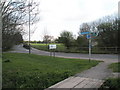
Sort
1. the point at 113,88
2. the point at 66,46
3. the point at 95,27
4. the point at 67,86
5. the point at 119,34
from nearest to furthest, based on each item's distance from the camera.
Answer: the point at 113,88, the point at 67,86, the point at 119,34, the point at 95,27, the point at 66,46

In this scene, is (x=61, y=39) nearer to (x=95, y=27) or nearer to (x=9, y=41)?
(x=95, y=27)

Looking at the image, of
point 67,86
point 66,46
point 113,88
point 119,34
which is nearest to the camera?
point 113,88

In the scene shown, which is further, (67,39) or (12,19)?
(67,39)

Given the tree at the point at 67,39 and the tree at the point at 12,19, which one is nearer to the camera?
the tree at the point at 12,19

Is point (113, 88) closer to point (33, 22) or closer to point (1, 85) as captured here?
point (1, 85)

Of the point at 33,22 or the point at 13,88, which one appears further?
the point at 33,22

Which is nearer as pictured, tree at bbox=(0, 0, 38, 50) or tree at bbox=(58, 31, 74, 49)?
tree at bbox=(0, 0, 38, 50)

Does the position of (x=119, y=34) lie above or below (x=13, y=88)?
above

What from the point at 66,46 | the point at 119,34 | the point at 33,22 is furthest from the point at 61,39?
the point at 33,22

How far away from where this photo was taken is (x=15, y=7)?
16.3 ft

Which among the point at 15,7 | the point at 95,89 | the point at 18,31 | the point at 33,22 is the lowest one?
the point at 95,89

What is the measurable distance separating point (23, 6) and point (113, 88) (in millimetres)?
4464

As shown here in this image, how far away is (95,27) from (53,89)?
73.2 ft

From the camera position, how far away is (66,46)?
2644 centimetres
